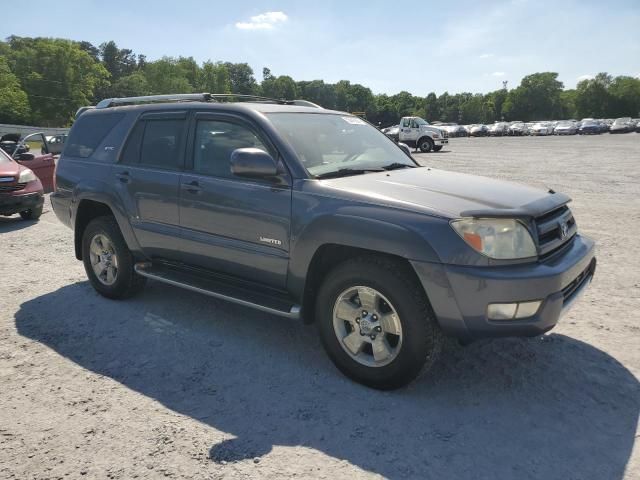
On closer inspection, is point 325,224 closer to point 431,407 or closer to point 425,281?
point 425,281

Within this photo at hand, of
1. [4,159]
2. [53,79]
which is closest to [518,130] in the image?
[4,159]

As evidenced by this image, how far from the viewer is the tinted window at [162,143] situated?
455cm

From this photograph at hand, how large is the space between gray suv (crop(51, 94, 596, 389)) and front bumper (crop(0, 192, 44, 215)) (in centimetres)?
512

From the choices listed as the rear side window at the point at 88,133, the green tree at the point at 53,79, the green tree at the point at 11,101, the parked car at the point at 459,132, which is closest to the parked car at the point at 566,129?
the parked car at the point at 459,132

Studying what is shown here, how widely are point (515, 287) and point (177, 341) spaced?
2.66 metres

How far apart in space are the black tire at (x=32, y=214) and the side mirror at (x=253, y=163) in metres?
7.82

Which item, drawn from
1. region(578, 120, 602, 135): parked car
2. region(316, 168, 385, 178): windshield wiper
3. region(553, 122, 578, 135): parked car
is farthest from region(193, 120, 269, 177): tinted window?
region(578, 120, 602, 135): parked car

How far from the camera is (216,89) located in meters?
120

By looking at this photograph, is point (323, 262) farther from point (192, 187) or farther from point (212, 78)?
point (212, 78)

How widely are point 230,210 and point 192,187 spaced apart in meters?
0.49

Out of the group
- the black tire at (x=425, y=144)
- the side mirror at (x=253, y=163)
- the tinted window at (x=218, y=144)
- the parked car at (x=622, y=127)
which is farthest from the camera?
the parked car at (x=622, y=127)

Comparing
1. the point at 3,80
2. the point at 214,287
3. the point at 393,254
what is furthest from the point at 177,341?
the point at 3,80

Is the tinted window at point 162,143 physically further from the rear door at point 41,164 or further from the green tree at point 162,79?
the green tree at point 162,79

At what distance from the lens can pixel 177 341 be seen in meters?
4.28
